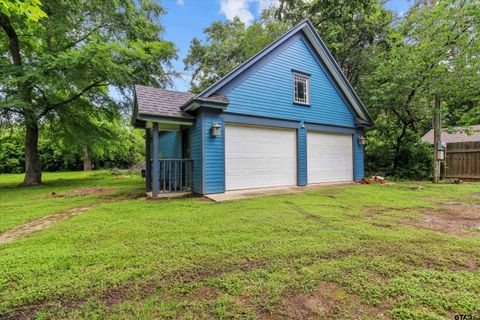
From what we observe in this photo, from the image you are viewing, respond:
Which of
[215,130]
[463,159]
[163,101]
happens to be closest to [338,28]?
[463,159]

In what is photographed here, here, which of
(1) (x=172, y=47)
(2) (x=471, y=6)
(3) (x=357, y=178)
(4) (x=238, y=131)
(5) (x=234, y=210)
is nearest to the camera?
(5) (x=234, y=210)

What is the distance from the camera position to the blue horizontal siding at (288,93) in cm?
813

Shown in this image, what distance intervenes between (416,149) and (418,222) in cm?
975

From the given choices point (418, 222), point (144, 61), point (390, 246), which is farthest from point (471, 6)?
point (144, 61)

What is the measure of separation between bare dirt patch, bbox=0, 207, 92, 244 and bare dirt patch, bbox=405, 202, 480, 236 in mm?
6709

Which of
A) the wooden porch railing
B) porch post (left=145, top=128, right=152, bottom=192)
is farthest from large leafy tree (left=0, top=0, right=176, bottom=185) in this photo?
the wooden porch railing

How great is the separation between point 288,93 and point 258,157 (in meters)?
2.83

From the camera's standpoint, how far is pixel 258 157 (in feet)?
27.5

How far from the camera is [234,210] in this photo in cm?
529

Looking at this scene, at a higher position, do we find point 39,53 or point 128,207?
point 39,53

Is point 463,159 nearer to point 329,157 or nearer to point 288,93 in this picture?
point 329,157

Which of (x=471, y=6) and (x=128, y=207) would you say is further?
(x=471, y=6)

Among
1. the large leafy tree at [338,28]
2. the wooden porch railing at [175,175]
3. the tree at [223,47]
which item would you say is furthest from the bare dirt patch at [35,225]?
the tree at [223,47]

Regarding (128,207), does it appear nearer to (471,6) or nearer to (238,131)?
(238,131)
